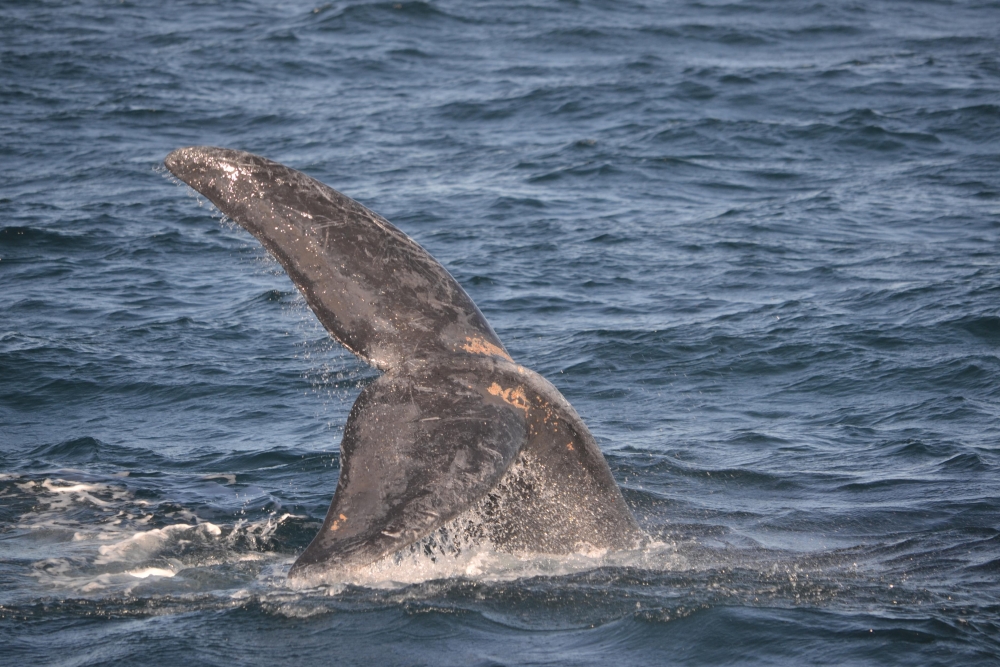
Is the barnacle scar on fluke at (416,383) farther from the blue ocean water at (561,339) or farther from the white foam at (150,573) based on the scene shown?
the white foam at (150,573)

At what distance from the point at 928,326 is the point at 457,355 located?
7.94m

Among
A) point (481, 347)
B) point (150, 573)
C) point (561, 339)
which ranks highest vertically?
point (481, 347)

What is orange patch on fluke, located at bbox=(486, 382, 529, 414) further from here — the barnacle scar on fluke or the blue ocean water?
the blue ocean water

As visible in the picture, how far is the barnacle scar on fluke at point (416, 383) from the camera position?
5930 mm

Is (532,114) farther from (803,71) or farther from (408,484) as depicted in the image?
(408,484)

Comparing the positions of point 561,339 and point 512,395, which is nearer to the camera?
point 512,395

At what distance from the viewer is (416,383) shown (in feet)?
20.4

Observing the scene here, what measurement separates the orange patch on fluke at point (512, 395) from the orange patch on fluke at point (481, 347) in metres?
0.23

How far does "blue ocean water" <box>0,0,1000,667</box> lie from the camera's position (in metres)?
6.63

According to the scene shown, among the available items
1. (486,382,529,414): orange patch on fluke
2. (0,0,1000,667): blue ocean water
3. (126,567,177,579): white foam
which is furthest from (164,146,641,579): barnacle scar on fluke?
(126,567,177,579): white foam

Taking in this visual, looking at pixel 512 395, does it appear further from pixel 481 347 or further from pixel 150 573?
pixel 150 573

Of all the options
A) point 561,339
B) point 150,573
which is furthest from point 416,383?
point 561,339

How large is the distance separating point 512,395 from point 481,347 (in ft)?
1.13

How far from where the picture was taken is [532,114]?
24.4m
